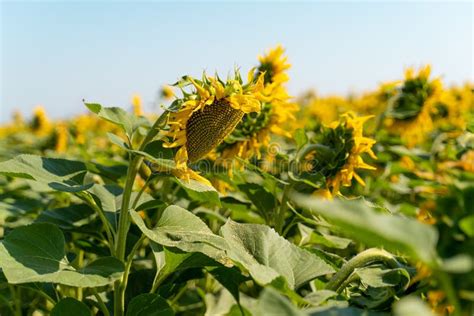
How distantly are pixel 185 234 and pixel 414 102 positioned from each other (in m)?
2.10

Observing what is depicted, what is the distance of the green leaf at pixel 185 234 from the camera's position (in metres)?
1.03

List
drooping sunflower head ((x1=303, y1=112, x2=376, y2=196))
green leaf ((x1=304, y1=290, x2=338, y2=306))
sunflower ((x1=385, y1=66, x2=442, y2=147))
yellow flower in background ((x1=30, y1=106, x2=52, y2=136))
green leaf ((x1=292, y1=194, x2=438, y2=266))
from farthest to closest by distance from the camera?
yellow flower in background ((x1=30, y1=106, x2=52, y2=136)), sunflower ((x1=385, y1=66, x2=442, y2=147)), drooping sunflower head ((x1=303, y1=112, x2=376, y2=196)), green leaf ((x1=304, y1=290, x2=338, y2=306)), green leaf ((x1=292, y1=194, x2=438, y2=266))

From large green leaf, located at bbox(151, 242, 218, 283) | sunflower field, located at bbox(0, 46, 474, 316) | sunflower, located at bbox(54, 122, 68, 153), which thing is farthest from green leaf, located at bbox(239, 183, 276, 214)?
sunflower, located at bbox(54, 122, 68, 153)

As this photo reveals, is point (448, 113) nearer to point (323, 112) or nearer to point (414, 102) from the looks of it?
point (414, 102)

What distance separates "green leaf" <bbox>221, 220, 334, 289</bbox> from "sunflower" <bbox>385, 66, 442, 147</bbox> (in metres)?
1.90

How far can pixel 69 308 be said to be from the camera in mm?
1030

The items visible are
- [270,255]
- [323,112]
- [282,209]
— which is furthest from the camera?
[323,112]

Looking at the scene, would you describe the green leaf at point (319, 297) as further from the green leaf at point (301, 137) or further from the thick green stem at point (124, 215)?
the green leaf at point (301, 137)

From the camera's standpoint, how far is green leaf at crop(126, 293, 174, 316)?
3.37ft

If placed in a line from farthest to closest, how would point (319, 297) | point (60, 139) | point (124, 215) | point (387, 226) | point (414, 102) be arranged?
1. point (60, 139)
2. point (414, 102)
3. point (124, 215)
4. point (319, 297)
5. point (387, 226)

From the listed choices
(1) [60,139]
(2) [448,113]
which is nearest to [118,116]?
(1) [60,139]

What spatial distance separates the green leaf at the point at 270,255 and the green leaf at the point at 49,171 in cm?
36

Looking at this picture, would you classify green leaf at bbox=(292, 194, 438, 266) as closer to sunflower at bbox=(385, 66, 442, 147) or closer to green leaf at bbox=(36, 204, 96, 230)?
green leaf at bbox=(36, 204, 96, 230)

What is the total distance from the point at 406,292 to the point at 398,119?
221 centimetres
